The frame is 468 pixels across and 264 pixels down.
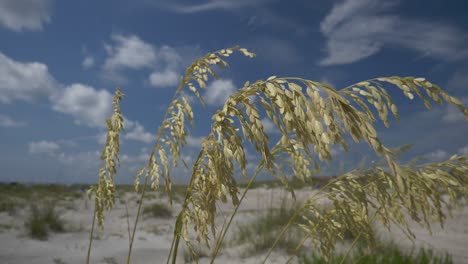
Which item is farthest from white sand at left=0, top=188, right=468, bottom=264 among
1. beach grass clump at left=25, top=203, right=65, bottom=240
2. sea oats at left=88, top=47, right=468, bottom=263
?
sea oats at left=88, top=47, right=468, bottom=263

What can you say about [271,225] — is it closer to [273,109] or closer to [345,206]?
[345,206]

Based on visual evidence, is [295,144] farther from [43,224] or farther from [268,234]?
[43,224]

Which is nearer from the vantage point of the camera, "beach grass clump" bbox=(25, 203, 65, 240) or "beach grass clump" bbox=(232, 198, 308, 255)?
"beach grass clump" bbox=(232, 198, 308, 255)

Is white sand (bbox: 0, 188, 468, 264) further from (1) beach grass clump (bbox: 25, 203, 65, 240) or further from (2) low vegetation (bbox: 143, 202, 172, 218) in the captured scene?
(2) low vegetation (bbox: 143, 202, 172, 218)

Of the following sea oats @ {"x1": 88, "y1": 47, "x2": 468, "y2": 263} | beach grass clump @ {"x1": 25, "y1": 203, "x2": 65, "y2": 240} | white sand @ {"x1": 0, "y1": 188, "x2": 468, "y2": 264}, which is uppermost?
sea oats @ {"x1": 88, "y1": 47, "x2": 468, "y2": 263}

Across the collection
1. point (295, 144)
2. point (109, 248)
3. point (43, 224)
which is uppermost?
point (295, 144)

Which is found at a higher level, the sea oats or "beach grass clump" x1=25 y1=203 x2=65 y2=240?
the sea oats

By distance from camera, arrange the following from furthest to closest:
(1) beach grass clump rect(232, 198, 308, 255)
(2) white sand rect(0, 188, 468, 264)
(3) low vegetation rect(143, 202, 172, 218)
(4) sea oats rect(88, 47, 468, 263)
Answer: (3) low vegetation rect(143, 202, 172, 218) → (1) beach grass clump rect(232, 198, 308, 255) → (2) white sand rect(0, 188, 468, 264) → (4) sea oats rect(88, 47, 468, 263)

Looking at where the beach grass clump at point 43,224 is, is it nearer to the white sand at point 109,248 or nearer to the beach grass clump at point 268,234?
the white sand at point 109,248

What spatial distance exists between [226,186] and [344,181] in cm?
93

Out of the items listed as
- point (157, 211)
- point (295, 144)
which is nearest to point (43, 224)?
point (157, 211)

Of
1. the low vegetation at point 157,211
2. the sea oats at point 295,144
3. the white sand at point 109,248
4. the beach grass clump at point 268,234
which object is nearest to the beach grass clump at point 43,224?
the white sand at point 109,248

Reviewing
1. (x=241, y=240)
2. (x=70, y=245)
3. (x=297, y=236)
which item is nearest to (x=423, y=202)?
(x=297, y=236)

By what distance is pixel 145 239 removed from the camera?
6887 millimetres
